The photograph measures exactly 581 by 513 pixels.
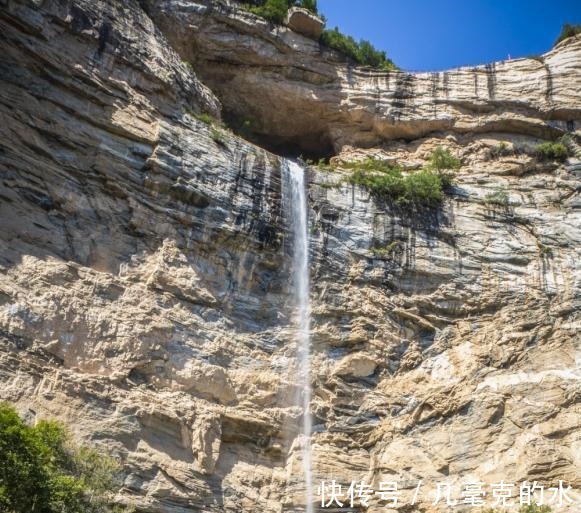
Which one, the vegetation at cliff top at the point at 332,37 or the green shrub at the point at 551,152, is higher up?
the vegetation at cliff top at the point at 332,37

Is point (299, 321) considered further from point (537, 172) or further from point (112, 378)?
point (537, 172)

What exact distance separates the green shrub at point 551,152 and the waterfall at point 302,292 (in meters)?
7.29

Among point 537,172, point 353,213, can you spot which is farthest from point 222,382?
point 537,172

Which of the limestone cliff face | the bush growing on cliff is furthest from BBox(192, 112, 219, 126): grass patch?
the bush growing on cliff

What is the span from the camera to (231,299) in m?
16.1

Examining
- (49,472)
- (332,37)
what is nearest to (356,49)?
(332,37)

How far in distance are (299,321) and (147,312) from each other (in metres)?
3.71

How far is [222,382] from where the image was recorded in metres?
15.1

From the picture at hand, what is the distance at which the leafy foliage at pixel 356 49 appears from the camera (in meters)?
23.0

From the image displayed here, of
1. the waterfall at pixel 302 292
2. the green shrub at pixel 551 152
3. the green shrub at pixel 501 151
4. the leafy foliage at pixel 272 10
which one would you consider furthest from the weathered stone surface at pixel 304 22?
the green shrub at pixel 551 152

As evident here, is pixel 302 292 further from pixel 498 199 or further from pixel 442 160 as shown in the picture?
pixel 442 160

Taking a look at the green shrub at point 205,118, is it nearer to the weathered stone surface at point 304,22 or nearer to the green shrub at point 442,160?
the weathered stone surface at point 304,22

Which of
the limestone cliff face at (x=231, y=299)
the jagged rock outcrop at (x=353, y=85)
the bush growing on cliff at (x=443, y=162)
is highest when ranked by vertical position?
the jagged rock outcrop at (x=353, y=85)

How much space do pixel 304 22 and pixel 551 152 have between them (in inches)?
349
